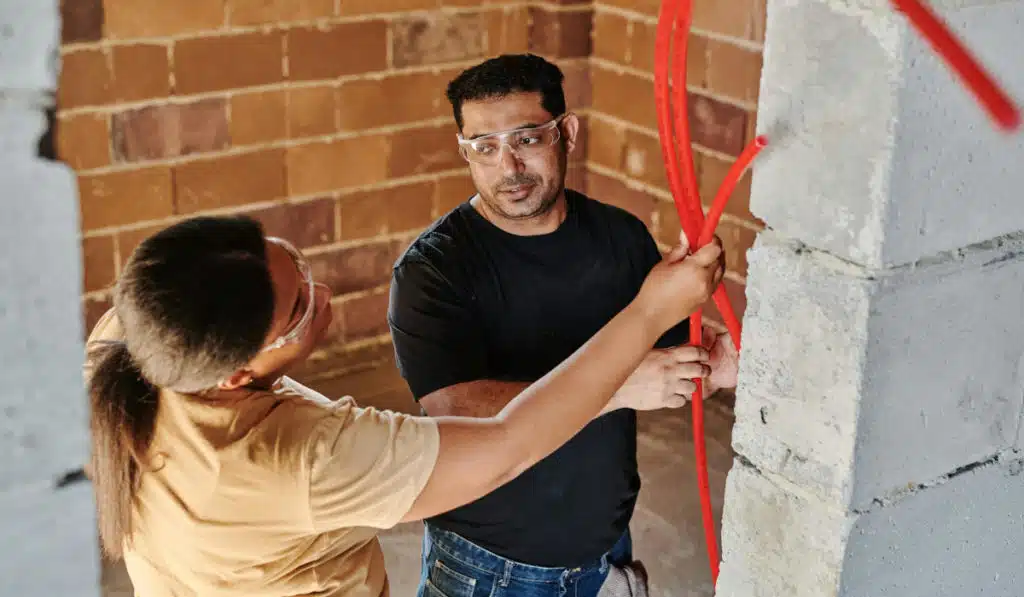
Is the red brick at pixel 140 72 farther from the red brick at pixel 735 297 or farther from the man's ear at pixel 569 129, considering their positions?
the man's ear at pixel 569 129

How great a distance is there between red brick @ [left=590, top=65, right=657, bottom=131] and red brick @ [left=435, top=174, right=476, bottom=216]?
2.05 ft

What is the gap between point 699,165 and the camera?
14.5 feet

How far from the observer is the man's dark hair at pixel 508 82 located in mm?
2248

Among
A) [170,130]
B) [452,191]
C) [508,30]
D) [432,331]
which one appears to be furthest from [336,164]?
[432,331]

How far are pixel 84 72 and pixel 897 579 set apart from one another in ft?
10.4

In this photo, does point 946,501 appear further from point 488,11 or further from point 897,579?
point 488,11

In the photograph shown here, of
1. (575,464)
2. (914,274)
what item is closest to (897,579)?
(914,274)

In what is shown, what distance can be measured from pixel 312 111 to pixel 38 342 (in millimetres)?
3544

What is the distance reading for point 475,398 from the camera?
198cm

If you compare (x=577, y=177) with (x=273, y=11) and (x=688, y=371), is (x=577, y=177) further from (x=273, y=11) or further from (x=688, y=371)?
(x=688, y=371)

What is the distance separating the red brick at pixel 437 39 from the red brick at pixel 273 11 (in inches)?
12.0

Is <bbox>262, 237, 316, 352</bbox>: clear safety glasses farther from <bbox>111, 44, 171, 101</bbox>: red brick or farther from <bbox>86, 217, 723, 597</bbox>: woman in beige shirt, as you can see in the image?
<bbox>111, 44, 171, 101</bbox>: red brick

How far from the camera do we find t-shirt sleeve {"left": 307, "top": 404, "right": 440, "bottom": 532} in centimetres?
151

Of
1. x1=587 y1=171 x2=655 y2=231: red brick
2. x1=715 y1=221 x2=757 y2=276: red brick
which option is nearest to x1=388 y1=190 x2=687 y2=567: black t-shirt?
x1=715 y1=221 x2=757 y2=276: red brick
